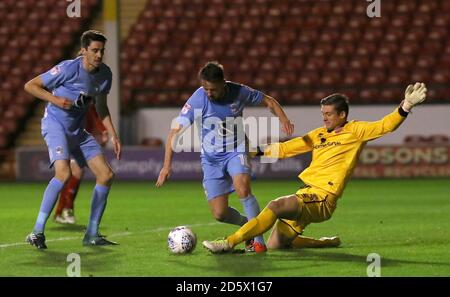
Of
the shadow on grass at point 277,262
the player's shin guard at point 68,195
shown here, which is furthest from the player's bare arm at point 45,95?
the player's shin guard at point 68,195

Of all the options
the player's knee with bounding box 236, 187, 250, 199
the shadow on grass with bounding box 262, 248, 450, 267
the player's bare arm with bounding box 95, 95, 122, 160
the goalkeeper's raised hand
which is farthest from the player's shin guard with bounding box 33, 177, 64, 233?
the goalkeeper's raised hand

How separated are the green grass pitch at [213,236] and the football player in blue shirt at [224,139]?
1.63 ft

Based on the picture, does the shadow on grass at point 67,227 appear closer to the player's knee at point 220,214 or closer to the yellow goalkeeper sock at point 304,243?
the player's knee at point 220,214

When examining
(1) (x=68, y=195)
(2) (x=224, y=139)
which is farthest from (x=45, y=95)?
(1) (x=68, y=195)

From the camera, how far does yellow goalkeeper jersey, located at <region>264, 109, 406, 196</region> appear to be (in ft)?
26.7

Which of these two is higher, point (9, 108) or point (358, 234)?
point (9, 108)

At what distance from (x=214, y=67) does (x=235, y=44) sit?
16.5 metres

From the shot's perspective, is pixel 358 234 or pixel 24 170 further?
pixel 24 170

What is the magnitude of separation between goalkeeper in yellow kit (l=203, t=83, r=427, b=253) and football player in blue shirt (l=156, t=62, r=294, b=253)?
0.23m

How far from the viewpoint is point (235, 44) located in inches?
963

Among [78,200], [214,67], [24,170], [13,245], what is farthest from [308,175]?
[24,170]

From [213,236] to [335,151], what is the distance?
2210 mm

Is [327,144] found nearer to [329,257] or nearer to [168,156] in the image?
[329,257]

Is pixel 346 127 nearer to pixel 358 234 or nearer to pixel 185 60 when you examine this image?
pixel 358 234
